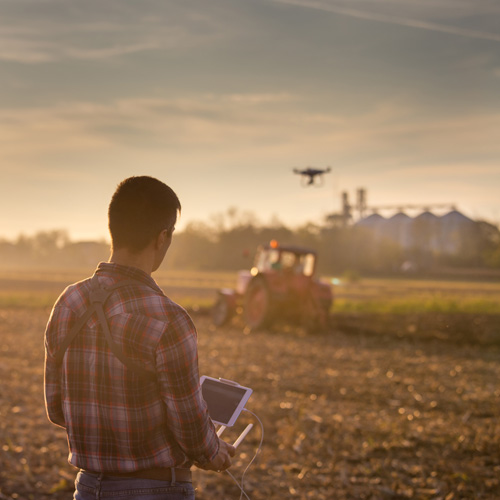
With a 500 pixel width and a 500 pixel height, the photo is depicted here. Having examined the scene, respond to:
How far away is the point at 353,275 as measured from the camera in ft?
137

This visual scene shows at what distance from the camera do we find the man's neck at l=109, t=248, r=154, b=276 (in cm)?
184

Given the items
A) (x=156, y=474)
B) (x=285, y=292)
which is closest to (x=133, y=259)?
(x=156, y=474)

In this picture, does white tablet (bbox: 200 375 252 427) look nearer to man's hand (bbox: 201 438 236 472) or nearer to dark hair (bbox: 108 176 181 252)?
man's hand (bbox: 201 438 236 472)

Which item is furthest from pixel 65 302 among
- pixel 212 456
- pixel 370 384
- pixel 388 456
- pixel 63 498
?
pixel 370 384

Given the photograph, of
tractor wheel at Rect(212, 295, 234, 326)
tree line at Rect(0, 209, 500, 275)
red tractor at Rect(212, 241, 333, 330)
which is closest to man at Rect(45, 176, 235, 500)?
red tractor at Rect(212, 241, 333, 330)

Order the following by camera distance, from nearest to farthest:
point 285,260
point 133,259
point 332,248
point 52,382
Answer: point 133,259
point 52,382
point 285,260
point 332,248

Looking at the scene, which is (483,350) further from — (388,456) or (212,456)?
(212,456)

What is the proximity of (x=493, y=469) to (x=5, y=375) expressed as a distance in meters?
6.72

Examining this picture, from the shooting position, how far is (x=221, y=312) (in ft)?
50.0

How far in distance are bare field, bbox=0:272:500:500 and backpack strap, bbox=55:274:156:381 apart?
3226mm

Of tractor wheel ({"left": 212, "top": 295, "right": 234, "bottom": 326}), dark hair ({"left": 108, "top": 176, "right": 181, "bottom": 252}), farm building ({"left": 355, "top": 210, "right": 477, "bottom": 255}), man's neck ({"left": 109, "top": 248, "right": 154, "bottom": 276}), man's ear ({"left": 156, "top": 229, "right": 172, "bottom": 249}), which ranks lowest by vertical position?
tractor wheel ({"left": 212, "top": 295, "right": 234, "bottom": 326})

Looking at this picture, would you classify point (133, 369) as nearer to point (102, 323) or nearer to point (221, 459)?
point (102, 323)

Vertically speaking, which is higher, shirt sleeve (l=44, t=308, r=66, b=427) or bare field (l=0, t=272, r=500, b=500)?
shirt sleeve (l=44, t=308, r=66, b=427)

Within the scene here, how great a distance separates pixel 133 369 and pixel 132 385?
0.06 meters
